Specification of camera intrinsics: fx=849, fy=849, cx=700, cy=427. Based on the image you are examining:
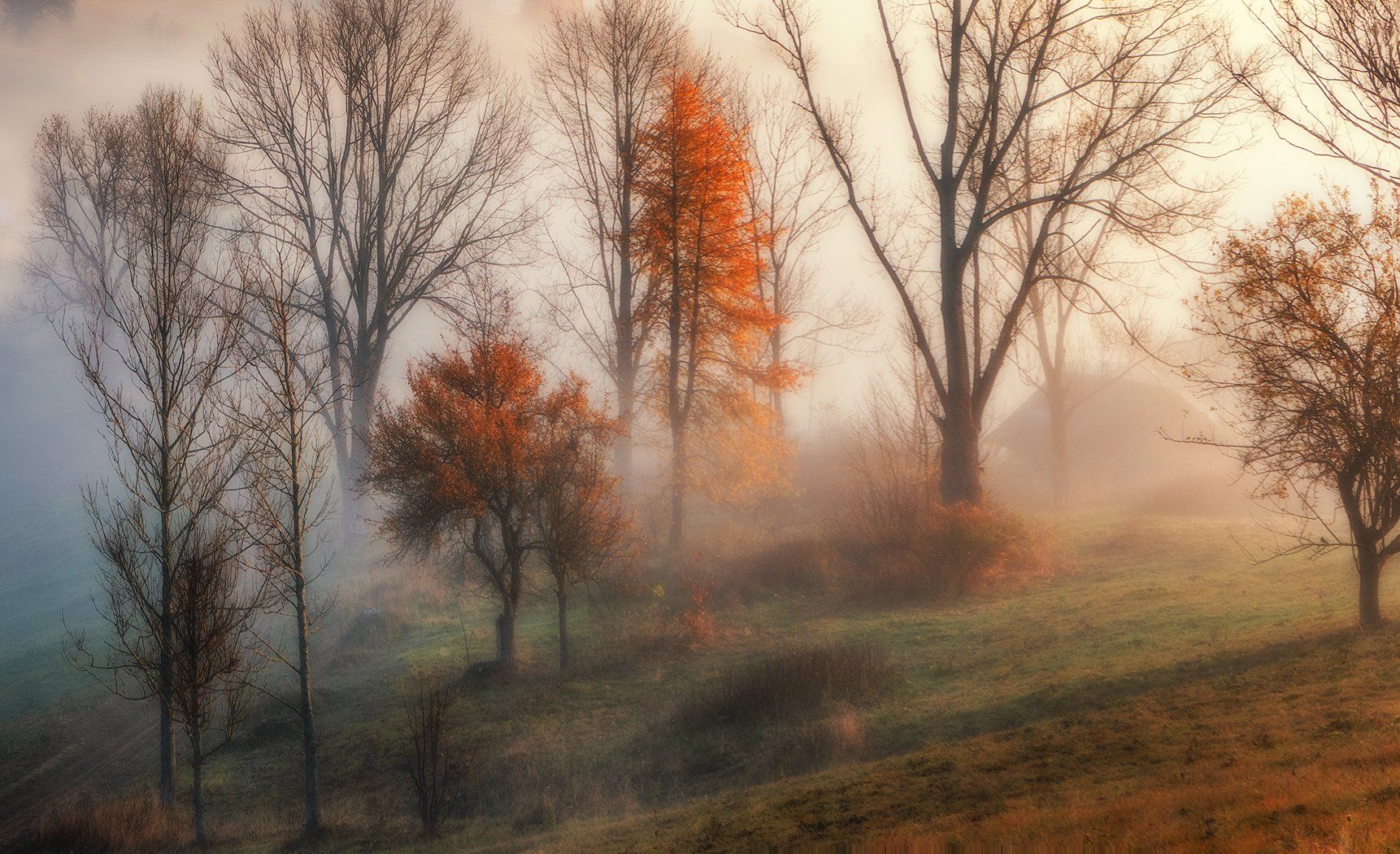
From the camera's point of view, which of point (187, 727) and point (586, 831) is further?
point (187, 727)

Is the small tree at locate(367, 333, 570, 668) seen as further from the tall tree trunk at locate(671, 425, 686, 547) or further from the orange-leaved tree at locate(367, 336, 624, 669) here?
the tall tree trunk at locate(671, 425, 686, 547)

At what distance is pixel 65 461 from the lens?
48.2 m

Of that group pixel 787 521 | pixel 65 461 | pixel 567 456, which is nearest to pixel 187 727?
pixel 567 456

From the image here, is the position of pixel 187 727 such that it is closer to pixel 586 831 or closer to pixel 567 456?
pixel 586 831

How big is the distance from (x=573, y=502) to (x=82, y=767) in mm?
9592

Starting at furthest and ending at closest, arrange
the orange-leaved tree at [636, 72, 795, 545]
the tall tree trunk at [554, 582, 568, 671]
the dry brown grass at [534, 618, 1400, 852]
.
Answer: the orange-leaved tree at [636, 72, 795, 545] → the tall tree trunk at [554, 582, 568, 671] → the dry brown grass at [534, 618, 1400, 852]

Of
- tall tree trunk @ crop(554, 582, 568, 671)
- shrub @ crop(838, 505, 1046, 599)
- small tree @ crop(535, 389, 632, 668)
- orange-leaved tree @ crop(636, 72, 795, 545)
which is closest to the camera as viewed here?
small tree @ crop(535, 389, 632, 668)

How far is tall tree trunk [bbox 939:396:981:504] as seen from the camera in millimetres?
19969

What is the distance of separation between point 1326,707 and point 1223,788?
9.13 ft

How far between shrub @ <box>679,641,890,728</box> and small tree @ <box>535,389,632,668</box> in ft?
13.2

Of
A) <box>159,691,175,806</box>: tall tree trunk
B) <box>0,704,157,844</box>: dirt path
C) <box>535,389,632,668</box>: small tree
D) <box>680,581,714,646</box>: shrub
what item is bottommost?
<box>0,704,157,844</box>: dirt path

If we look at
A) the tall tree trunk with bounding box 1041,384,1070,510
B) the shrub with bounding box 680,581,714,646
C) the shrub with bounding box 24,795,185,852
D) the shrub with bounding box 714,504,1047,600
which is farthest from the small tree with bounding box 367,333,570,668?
the tall tree trunk with bounding box 1041,384,1070,510

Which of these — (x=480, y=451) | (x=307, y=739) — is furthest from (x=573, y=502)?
(x=307, y=739)

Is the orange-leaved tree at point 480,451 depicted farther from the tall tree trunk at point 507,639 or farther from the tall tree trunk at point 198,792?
the tall tree trunk at point 198,792
